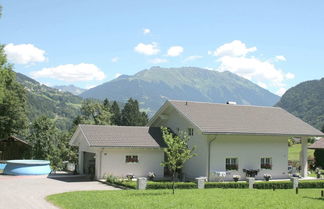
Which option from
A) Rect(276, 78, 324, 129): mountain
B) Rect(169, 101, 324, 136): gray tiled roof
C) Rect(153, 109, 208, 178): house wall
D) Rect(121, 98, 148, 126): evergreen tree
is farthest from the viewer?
Rect(276, 78, 324, 129): mountain

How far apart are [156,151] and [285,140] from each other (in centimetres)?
1184

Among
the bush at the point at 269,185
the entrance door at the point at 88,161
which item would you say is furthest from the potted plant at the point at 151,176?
the bush at the point at 269,185

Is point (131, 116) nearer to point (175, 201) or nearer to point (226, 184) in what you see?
point (226, 184)

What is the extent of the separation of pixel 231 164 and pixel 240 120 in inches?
168

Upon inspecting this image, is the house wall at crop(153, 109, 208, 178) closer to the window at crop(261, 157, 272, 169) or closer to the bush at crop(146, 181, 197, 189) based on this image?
the bush at crop(146, 181, 197, 189)

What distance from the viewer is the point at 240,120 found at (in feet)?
114

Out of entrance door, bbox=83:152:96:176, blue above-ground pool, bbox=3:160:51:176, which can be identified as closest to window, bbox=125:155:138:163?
entrance door, bbox=83:152:96:176

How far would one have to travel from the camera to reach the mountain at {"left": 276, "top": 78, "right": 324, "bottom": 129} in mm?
163438

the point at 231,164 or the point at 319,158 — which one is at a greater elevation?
the point at 319,158

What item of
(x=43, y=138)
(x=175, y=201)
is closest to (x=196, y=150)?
(x=175, y=201)

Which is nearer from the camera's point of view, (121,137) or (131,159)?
(131,159)

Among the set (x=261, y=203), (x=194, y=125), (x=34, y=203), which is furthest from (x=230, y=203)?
(x=194, y=125)

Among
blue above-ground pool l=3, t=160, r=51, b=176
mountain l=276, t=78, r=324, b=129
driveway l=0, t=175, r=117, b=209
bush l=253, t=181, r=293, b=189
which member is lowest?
driveway l=0, t=175, r=117, b=209

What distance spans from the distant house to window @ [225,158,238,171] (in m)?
30.2
